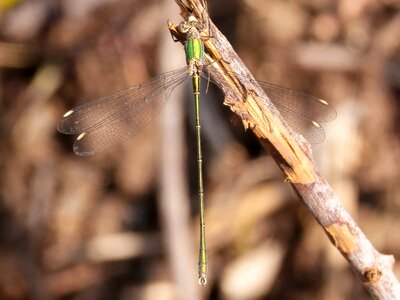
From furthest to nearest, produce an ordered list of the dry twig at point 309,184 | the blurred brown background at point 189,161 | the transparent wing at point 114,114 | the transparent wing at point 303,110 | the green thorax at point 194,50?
the blurred brown background at point 189,161 < the transparent wing at point 114,114 < the transparent wing at point 303,110 < the green thorax at point 194,50 < the dry twig at point 309,184

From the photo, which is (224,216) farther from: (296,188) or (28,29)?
(296,188)

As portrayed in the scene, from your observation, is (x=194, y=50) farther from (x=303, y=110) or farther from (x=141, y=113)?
(x=141, y=113)

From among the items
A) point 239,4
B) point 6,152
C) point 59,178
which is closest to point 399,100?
point 239,4

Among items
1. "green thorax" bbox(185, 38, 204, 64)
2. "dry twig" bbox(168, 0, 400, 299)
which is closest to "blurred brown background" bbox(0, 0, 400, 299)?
"green thorax" bbox(185, 38, 204, 64)

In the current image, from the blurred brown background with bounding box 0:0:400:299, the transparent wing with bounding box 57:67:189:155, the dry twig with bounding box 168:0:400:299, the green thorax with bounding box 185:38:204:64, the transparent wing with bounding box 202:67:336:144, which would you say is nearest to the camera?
the dry twig with bounding box 168:0:400:299

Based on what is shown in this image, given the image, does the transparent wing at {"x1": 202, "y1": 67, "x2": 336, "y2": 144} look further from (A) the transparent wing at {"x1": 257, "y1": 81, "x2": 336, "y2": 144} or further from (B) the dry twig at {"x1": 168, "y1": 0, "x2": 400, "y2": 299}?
(B) the dry twig at {"x1": 168, "y1": 0, "x2": 400, "y2": 299}

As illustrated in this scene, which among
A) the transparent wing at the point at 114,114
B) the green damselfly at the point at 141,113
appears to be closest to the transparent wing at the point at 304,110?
the green damselfly at the point at 141,113

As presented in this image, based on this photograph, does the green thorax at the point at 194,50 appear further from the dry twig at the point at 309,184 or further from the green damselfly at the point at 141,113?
the dry twig at the point at 309,184
